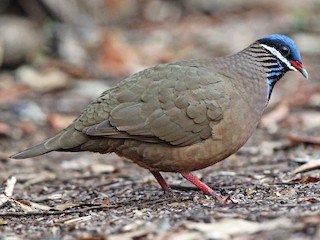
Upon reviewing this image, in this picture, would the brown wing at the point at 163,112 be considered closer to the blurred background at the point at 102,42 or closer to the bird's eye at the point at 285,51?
the bird's eye at the point at 285,51

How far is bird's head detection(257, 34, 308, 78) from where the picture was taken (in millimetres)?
5414

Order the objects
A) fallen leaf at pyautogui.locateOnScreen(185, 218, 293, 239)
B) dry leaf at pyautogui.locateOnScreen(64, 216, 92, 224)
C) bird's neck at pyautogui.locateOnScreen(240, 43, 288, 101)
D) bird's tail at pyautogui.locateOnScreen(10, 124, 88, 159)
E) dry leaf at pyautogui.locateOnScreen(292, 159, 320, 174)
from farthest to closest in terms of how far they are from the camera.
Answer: dry leaf at pyautogui.locateOnScreen(292, 159, 320, 174)
bird's neck at pyautogui.locateOnScreen(240, 43, 288, 101)
bird's tail at pyautogui.locateOnScreen(10, 124, 88, 159)
dry leaf at pyautogui.locateOnScreen(64, 216, 92, 224)
fallen leaf at pyautogui.locateOnScreen(185, 218, 293, 239)

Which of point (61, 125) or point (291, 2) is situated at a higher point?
point (291, 2)

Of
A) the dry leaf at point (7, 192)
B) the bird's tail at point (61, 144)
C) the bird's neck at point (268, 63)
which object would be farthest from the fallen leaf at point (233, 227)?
the bird's neck at point (268, 63)

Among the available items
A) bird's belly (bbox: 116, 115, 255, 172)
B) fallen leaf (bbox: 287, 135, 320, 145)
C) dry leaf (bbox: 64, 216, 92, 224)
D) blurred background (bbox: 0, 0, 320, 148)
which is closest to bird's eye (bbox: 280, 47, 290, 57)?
bird's belly (bbox: 116, 115, 255, 172)

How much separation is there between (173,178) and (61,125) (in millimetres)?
2486

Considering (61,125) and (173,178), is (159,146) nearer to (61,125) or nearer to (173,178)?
(173,178)

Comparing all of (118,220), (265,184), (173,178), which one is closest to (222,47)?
(173,178)

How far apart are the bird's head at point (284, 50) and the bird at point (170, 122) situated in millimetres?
494

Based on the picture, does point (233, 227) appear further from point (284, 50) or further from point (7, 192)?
point (7, 192)

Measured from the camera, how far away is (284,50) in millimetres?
5434

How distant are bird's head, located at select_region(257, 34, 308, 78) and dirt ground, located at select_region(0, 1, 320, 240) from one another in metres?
0.83

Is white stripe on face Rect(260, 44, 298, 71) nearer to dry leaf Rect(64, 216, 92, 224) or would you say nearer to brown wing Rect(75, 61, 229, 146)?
brown wing Rect(75, 61, 229, 146)

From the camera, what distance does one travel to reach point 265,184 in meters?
5.35
